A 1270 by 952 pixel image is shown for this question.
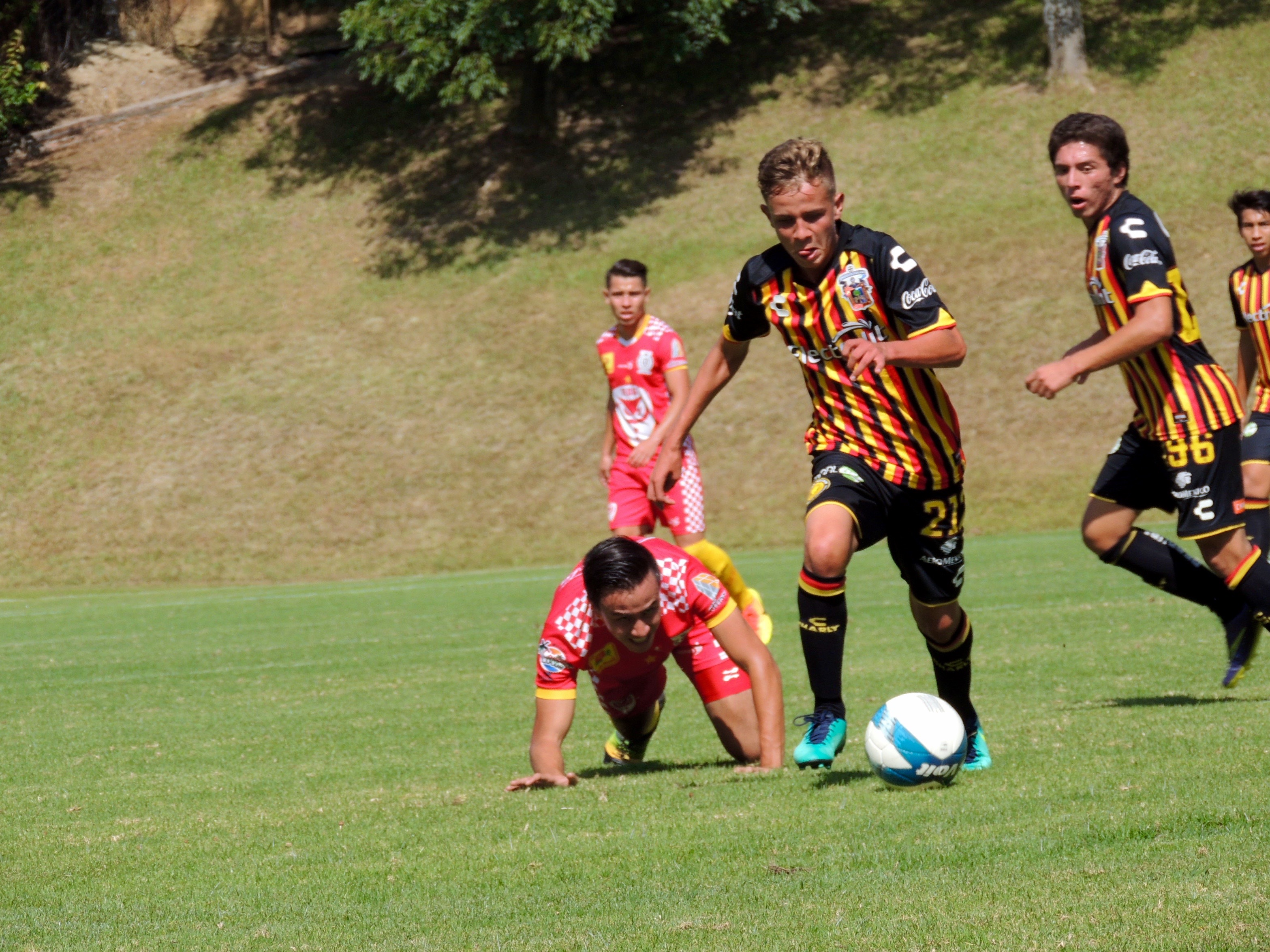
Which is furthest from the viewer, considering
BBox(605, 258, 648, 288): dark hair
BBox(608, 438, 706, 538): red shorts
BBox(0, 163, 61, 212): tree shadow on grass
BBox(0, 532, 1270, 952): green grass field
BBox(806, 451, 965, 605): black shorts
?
BBox(0, 163, 61, 212): tree shadow on grass

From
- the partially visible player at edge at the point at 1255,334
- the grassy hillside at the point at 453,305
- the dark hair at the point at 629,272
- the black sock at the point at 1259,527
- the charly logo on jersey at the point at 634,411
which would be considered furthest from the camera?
the grassy hillside at the point at 453,305

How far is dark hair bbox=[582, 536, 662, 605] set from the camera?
514 centimetres

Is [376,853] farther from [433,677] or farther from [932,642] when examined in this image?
[433,677]

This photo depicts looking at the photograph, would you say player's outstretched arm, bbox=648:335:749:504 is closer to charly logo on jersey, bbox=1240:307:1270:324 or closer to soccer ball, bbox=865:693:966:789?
soccer ball, bbox=865:693:966:789

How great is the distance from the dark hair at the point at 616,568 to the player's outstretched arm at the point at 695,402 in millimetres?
541

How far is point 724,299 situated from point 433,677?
1945cm

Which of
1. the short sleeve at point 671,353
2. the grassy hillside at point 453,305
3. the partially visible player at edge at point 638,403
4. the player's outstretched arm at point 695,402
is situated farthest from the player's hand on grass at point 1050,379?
the grassy hillside at point 453,305

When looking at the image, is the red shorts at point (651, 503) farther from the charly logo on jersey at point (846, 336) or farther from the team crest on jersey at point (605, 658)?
the charly logo on jersey at point (846, 336)

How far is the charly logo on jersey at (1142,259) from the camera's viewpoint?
5520 millimetres

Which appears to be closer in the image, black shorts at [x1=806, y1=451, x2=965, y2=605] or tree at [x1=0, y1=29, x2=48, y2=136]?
black shorts at [x1=806, y1=451, x2=965, y2=605]

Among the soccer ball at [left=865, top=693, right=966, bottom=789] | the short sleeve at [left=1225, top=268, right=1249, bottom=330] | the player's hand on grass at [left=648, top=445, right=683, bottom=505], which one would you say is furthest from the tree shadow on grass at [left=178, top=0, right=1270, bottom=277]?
the soccer ball at [left=865, top=693, right=966, bottom=789]

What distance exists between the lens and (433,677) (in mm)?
9523

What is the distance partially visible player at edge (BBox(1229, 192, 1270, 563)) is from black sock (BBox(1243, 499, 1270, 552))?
0.32m

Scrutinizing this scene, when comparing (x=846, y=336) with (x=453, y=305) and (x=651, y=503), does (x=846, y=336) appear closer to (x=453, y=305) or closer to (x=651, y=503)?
(x=651, y=503)
